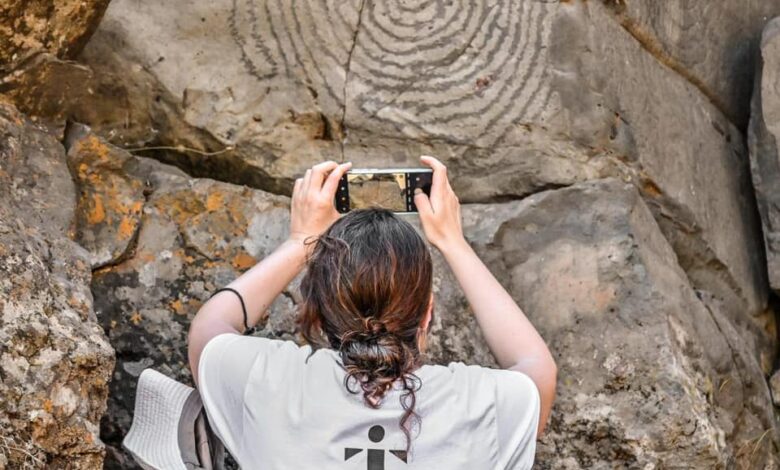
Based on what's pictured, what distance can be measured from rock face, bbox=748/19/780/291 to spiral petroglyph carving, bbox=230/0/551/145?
80 centimetres

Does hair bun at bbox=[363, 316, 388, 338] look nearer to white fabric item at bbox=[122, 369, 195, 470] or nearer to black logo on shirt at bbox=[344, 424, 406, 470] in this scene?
black logo on shirt at bbox=[344, 424, 406, 470]

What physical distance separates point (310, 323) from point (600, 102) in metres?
1.34

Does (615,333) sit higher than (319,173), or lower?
lower

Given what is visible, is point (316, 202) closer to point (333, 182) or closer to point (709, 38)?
point (333, 182)

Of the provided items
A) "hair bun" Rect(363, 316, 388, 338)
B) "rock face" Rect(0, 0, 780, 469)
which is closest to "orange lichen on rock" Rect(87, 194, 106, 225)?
"rock face" Rect(0, 0, 780, 469)

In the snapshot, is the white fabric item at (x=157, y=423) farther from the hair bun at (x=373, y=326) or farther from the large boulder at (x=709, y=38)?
the large boulder at (x=709, y=38)

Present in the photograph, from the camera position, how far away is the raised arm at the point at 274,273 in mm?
2037

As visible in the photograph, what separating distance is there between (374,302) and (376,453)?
0.22 m

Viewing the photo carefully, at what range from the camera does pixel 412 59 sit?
292cm

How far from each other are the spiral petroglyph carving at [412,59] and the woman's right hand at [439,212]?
2.15ft

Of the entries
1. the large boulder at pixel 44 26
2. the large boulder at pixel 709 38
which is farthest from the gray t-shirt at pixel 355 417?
the large boulder at pixel 709 38

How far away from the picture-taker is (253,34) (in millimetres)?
2953

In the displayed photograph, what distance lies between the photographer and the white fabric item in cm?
215

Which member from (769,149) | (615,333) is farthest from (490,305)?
(769,149)
